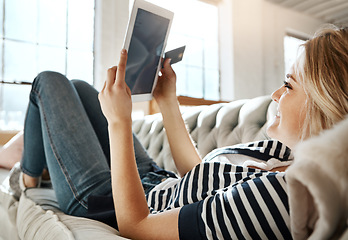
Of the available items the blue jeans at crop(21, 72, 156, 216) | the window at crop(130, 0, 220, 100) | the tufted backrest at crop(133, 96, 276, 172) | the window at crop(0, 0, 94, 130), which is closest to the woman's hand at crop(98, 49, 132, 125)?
the blue jeans at crop(21, 72, 156, 216)

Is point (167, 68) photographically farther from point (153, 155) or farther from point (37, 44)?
point (37, 44)

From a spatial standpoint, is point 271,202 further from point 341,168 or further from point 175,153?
point 175,153

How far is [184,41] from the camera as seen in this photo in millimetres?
4684

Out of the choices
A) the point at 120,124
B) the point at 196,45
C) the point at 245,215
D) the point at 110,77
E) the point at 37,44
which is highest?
the point at 196,45

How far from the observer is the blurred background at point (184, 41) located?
3.25 m

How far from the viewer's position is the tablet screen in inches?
35.2

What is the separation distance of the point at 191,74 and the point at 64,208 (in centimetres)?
402

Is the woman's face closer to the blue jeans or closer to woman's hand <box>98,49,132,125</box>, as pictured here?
woman's hand <box>98,49,132,125</box>

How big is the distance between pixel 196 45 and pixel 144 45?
159 inches

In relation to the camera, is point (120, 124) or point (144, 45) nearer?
point (120, 124)

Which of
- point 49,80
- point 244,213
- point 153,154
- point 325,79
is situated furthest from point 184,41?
point 244,213

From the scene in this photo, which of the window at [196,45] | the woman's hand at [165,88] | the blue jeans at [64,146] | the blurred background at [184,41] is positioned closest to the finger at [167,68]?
the woman's hand at [165,88]

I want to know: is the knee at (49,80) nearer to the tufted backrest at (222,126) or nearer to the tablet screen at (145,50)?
the tablet screen at (145,50)

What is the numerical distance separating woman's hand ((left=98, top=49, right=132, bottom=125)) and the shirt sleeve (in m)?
→ 0.29
